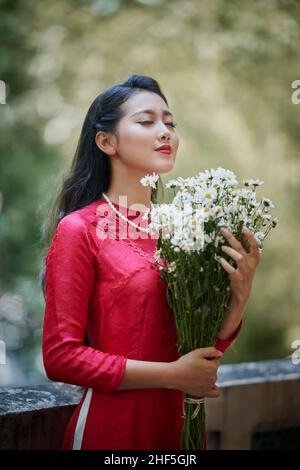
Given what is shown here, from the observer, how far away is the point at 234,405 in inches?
107

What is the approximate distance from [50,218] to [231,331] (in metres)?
0.79

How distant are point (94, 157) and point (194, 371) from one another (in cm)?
84

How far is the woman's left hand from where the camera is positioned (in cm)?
156

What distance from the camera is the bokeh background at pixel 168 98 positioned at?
525 cm

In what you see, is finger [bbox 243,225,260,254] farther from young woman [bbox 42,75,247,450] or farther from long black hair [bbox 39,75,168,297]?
long black hair [bbox 39,75,168,297]

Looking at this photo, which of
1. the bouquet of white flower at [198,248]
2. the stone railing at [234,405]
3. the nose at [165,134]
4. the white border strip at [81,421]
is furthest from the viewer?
the stone railing at [234,405]

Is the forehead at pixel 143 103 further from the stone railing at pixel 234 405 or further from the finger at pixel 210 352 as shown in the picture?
the stone railing at pixel 234 405

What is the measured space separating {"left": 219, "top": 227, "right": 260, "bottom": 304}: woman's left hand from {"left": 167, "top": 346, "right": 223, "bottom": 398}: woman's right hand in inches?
7.3

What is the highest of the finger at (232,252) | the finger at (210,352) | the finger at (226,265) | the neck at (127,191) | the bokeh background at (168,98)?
the bokeh background at (168,98)

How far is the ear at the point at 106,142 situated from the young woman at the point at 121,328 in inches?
1.5

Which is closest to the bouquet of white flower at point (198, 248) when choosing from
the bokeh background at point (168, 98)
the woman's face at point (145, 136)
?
the woman's face at point (145, 136)

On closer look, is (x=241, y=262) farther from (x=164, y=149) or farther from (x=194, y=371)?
(x=164, y=149)

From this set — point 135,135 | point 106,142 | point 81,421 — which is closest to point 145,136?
point 135,135
